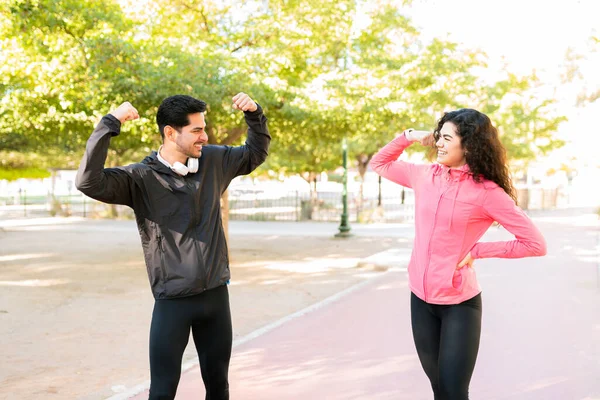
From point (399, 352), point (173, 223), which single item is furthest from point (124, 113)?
point (399, 352)

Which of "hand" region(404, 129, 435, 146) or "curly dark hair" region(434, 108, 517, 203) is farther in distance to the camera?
"hand" region(404, 129, 435, 146)

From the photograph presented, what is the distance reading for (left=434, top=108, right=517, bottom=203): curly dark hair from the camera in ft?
10.9

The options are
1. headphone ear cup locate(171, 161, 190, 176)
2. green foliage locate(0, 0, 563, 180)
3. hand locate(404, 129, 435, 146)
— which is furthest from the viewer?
green foliage locate(0, 0, 563, 180)

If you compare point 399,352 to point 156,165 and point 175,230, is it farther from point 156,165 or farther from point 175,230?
point 156,165

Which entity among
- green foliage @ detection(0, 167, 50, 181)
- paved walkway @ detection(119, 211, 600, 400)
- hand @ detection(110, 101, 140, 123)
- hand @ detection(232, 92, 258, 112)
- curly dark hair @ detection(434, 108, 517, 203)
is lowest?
paved walkway @ detection(119, 211, 600, 400)

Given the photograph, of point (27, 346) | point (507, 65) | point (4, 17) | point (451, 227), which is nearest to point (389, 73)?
point (4, 17)

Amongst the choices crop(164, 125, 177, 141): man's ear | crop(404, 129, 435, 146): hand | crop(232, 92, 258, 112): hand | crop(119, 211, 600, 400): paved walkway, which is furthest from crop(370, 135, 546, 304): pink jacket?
crop(119, 211, 600, 400): paved walkway

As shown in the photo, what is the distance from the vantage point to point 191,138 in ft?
10.6

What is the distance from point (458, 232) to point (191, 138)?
138 cm

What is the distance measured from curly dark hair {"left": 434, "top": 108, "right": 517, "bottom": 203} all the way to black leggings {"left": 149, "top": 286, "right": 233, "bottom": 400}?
1.41 m

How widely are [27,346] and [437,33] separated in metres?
17.1

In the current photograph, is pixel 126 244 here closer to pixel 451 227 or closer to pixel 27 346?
pixel 27 346

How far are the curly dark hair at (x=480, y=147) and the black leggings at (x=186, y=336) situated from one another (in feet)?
→ 4.62

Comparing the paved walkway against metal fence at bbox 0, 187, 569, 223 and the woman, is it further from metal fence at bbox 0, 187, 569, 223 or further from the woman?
metal fence at bbox 0, 187, 569, 223
